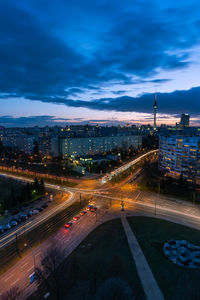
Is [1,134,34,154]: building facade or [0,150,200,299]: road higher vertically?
[1,134,34,154]: building facade

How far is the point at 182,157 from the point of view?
251ft

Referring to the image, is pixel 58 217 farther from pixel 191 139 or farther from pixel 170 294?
pixel 191 139

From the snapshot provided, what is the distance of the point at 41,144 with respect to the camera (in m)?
144

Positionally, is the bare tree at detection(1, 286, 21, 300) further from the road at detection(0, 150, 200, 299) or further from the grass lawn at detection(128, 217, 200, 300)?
the grass lawn at detection(128, 217, 200, 300)

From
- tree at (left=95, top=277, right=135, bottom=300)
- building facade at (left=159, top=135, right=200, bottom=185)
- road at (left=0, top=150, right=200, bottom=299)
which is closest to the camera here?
tree at (left=95, top=277, right=135, bottom=300)

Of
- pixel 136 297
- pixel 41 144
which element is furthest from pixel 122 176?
pixel 41 144

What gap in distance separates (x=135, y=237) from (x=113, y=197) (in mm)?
22546

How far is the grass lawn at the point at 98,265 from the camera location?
23797mm

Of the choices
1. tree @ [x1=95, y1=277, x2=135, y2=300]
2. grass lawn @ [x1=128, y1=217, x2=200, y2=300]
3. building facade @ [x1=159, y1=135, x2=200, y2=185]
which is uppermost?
building facade @ [x1=159, y1=135, x2=200, y2=185]

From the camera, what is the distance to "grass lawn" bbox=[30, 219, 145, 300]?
2380 centimetres

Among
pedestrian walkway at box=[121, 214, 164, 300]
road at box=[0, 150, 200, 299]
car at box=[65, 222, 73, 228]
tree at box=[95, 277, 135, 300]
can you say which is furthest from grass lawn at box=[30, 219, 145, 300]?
car at box=[65, 222, 73, 228]

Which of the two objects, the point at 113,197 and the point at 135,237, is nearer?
the point at 135,237

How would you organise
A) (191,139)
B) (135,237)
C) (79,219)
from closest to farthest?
(135,237)
(79,219)
(191,139)

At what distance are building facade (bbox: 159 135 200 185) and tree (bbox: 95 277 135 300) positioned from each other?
5679 cm
